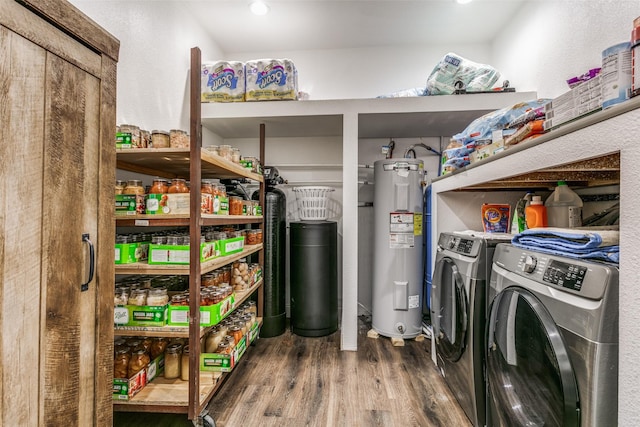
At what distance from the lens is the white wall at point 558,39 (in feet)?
5.24

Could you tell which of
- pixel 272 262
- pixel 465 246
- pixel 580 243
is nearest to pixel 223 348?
pixel 272 262

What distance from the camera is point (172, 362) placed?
1636 mm

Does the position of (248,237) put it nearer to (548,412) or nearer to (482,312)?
(482,312)

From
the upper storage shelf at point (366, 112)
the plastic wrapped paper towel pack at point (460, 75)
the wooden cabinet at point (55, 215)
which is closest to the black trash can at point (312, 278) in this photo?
the upper storage shelf at point (366, 112)

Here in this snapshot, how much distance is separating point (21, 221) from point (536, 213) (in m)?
2.14

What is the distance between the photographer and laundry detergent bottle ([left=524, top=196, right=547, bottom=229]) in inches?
63.7

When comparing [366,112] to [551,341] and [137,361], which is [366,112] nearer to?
[551,341]

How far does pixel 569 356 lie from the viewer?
2.68 ft

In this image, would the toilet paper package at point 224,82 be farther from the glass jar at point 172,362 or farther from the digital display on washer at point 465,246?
the digital display on washer at point 465,246

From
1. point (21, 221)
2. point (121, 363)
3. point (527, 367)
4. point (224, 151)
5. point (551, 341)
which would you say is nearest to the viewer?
point (21, 221)

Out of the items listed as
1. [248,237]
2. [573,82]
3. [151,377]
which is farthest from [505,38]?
[151,377]

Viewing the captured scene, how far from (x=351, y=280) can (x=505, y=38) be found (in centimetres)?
267

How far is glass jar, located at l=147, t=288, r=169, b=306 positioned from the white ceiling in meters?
2.31

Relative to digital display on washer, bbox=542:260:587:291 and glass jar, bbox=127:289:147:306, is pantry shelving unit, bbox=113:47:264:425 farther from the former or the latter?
digital display on washer, bbox=542:260:587:291
